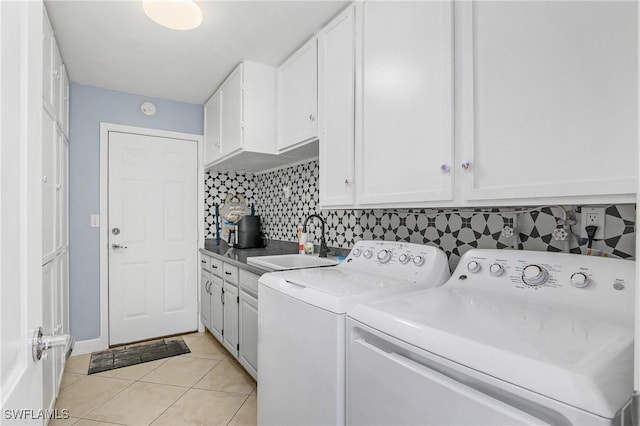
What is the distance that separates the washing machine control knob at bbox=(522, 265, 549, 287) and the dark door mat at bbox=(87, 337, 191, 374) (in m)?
2.78

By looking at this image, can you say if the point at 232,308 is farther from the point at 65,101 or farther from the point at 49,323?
the point at 65,101

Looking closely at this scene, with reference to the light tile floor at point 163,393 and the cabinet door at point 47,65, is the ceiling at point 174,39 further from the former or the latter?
the light tile floor at point 163,393

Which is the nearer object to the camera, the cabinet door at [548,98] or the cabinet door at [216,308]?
the cabinet door at [548,98]

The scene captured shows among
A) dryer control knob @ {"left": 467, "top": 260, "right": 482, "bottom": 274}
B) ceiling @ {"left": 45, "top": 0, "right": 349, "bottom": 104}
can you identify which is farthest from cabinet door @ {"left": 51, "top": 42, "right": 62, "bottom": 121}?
dryer control knob @ {"left": 467, "top": 260, "right": 482, "bottom": 274}

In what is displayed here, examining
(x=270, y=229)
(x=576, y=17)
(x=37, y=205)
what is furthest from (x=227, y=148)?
(x=576, y=17)

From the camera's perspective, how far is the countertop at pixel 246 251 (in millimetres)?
2307

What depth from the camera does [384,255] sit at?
1647mm

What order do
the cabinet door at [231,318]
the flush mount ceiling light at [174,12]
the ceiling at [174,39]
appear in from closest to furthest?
the flush mount ceiling light at [174,12], the ceiling at [174,39], the cabinet door at [231,318]

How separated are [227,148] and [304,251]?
3.60 feet

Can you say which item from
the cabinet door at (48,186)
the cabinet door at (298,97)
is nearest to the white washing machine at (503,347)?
the cabinet door at (298,97)

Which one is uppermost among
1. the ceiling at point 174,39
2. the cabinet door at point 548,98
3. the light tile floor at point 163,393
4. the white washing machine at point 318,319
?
the ceiling at point 174,39

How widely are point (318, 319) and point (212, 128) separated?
2.56 meters

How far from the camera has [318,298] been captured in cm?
125

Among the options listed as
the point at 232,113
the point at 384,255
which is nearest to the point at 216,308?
the point at 232,113
